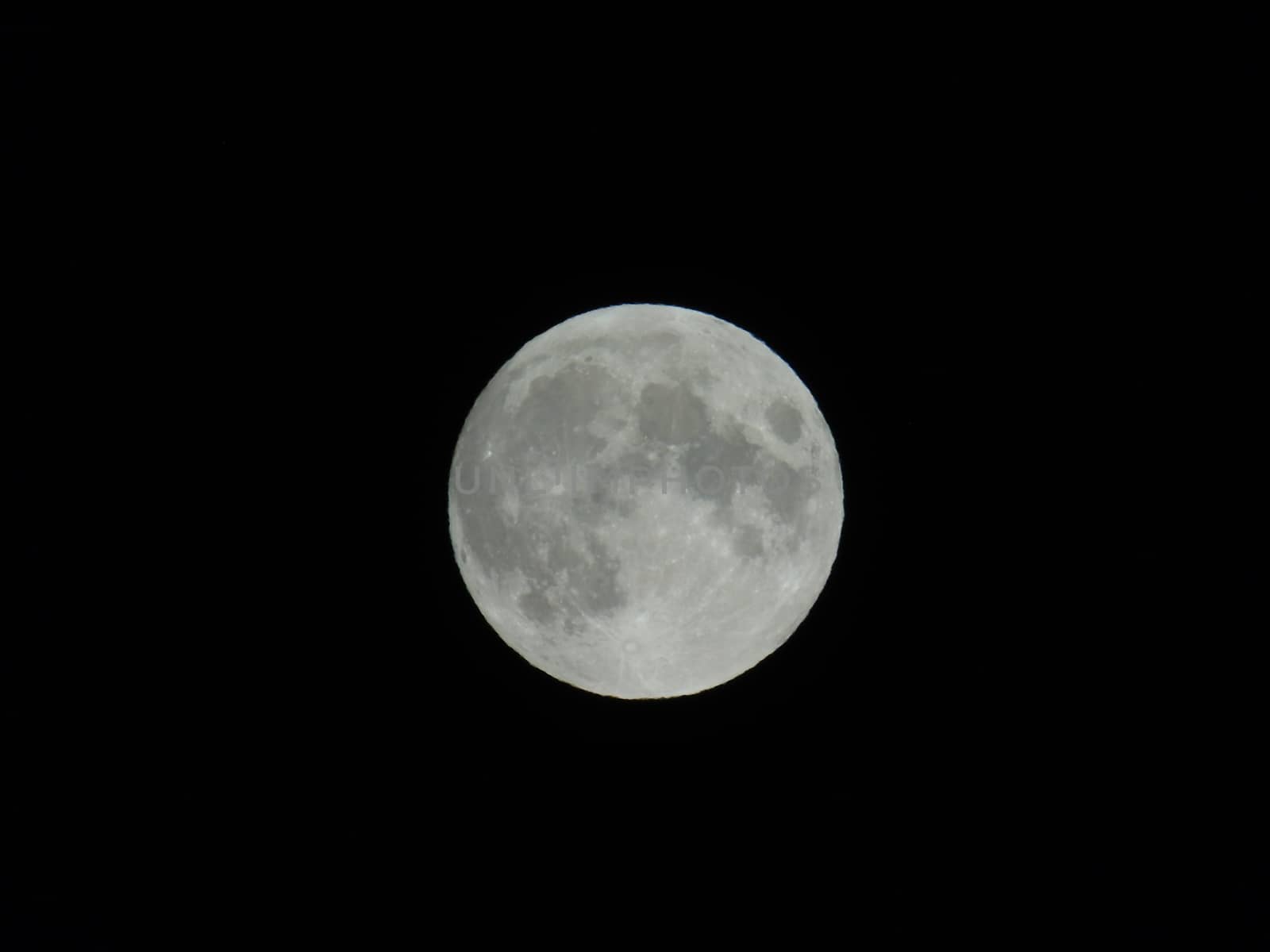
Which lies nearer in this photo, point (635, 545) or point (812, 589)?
point (635, 545)

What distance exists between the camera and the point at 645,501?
3852 millimetres

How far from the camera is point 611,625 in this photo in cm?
405

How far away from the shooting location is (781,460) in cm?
411

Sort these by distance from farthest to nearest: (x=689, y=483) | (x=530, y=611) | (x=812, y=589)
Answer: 1. (x=812, y=589)
2. (x=530, y=611)
3. (x=689, y=483)

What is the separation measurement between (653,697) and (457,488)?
1299mm

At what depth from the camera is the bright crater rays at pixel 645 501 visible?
389 cm

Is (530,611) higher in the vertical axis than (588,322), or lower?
lower

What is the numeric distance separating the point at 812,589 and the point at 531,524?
1344mm

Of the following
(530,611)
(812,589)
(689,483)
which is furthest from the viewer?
(812,589)

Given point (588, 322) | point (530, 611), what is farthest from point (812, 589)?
point (588, 322)

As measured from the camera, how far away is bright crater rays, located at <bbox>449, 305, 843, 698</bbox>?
389 centimetres

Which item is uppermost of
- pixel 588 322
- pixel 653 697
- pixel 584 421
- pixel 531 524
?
pixel 588 322

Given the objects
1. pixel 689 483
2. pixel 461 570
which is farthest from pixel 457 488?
pixel 689 483

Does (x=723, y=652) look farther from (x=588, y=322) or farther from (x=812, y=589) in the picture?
(x=588, y=322)
